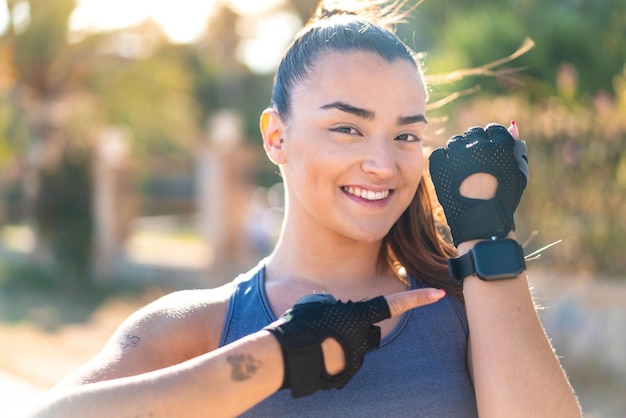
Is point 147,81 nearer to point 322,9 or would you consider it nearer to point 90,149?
point 90,149

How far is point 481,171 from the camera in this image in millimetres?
1705

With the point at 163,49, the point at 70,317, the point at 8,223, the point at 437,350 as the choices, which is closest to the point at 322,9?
the point at 437,350

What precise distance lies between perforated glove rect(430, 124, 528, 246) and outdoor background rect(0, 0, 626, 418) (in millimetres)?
585

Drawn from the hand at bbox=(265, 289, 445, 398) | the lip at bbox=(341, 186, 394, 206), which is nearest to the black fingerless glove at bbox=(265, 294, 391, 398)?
the hand at bbox=(265, 289, 445, 398)

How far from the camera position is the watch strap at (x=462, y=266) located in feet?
5.55

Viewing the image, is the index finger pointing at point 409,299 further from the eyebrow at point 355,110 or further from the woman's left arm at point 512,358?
the eyebrow at point 355,110

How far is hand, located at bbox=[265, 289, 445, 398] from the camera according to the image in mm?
1461

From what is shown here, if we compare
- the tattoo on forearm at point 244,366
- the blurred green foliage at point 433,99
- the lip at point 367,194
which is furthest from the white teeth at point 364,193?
the blurred green foliage at point 433,99

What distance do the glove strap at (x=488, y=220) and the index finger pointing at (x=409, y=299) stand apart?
0.17m

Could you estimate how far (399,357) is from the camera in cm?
178

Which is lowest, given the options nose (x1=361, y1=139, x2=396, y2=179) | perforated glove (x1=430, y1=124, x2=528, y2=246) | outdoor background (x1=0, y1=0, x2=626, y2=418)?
outdoor background (x1=0, y1=0, x2=626, y2=418)

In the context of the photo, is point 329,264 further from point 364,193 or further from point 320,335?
point 320,335

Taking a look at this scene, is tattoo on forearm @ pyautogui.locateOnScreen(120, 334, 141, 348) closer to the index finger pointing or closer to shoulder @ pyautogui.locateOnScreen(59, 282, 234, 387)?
shoulder @ pyautogui.locateOnScreen(59, 282, 234, 387)

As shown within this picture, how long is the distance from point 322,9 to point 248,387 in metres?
1.23
